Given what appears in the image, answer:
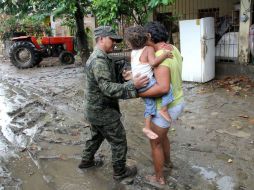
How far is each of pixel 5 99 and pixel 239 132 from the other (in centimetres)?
588

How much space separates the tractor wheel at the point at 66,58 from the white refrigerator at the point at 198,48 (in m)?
6.88

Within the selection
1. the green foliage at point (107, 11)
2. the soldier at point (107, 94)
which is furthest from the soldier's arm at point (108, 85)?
the green foliage at point (107, 11)

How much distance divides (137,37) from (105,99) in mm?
860

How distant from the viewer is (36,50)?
45.3 ft

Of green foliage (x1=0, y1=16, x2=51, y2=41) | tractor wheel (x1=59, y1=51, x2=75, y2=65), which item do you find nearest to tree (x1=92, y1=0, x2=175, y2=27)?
tractor wheel (x1=59, y1=51, x2=75, y2=65)

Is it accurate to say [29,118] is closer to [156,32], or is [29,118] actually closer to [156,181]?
[156,181]

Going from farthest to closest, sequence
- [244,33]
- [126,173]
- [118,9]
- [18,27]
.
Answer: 1. [18,27]
2. [118,9]
3. [244,33]
4. [126,173]

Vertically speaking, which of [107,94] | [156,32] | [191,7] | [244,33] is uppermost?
[191,7]

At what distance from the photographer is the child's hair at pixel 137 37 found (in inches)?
133

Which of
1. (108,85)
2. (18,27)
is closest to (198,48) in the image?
(108,85)

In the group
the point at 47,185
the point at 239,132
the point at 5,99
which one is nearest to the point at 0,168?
the point at 47,185

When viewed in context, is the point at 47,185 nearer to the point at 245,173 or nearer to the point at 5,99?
the point at 245,173

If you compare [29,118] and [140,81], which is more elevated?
[140,81]

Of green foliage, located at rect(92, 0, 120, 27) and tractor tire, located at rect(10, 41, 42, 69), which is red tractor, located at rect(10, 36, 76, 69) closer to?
tractor tire, located at rect(10, 41, 42, 69)
